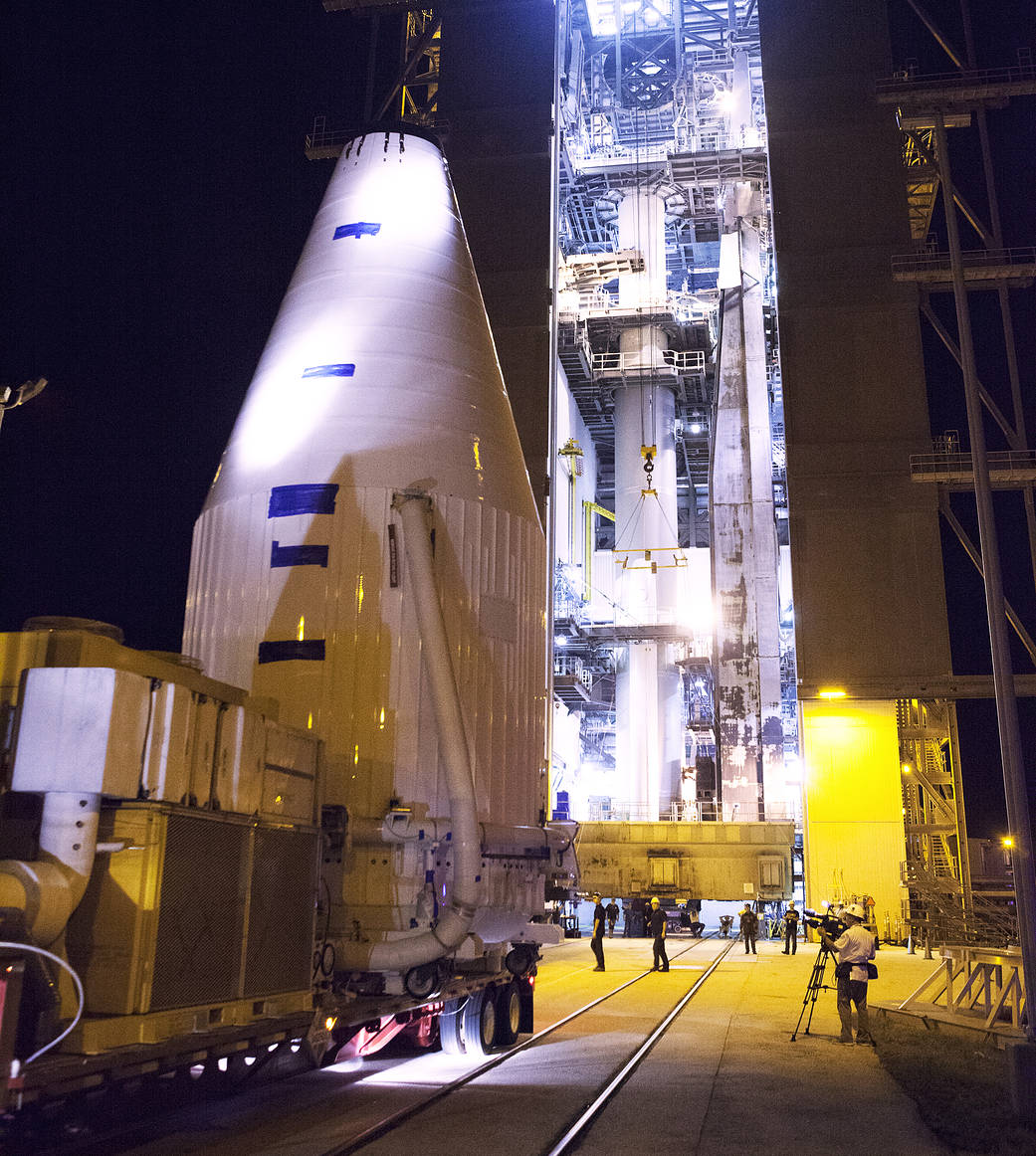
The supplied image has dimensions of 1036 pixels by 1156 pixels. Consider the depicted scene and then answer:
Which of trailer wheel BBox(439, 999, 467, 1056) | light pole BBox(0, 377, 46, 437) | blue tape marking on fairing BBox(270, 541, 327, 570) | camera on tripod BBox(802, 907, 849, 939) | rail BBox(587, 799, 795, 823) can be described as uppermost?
light pole BBox(0, 377, 46, 437)

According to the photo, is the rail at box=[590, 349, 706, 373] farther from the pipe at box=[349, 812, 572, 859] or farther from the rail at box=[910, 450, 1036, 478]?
the pipe at box=[349, 812, 572, 859]

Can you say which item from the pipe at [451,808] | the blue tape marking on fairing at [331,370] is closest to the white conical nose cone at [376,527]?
the blue tape marking on fairing at [331,370]

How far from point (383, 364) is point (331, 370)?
55 centimetres

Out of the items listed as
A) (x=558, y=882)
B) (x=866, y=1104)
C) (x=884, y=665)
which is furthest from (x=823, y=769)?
(x=866, y=1104)

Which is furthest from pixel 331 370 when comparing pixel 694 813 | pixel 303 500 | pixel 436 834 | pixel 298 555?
pixel 694 813

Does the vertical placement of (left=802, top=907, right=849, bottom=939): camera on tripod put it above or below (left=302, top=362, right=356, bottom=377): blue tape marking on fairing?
below

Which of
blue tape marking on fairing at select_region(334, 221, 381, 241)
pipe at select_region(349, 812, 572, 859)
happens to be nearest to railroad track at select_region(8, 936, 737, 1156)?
pipe at select_region(349, 812, 572, 859)

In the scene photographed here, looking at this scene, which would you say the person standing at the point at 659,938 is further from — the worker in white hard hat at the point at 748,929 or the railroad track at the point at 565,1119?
the worker in white hard hat at the point at 748,929

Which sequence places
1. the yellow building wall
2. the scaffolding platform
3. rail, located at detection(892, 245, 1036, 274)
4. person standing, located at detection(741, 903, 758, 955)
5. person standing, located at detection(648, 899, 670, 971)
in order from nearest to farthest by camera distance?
person standing, located at detection(648, 899, 670, 971), person standing, located at detection(741, 903, 758, 955), the scaffolding platform, rail, located at detection(892, 245, 1036, 274), the yellow building wall

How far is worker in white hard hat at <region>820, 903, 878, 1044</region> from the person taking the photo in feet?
39.9

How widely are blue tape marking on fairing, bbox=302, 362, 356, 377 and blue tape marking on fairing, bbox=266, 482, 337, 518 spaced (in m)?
1.38

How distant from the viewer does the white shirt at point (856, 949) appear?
12133 mm

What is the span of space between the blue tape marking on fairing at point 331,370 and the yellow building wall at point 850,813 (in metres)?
20.8

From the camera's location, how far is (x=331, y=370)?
36.6 ft
